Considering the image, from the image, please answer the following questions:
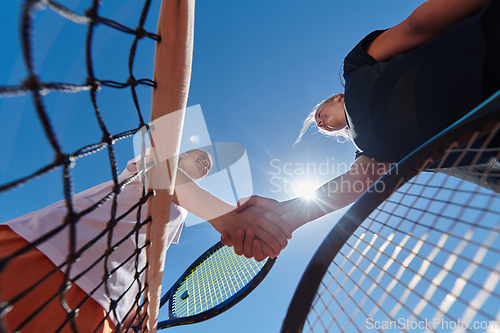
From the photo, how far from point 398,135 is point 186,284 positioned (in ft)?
6.56

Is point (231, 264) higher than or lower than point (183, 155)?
lower

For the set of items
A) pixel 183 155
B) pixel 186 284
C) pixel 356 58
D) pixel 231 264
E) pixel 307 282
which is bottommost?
pixel 186 284

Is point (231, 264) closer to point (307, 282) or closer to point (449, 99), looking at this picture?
point (307, 282)

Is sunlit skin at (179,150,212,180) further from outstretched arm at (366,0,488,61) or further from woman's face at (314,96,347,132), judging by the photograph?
outstretched arm at (366,0,488,61)

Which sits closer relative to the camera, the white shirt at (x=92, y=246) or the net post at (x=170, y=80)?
the net post at (x=170, y=80)

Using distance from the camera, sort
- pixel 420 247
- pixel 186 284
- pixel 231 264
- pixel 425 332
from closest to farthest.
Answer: pixel 425 332
pixel 420 247
pixel 231 264
pixel 186 284

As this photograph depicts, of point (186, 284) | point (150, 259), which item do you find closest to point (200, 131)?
point (186, 284)

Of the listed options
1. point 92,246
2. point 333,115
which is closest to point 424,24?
point 333,115

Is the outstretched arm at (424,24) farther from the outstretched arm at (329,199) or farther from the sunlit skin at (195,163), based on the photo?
the sunlit skin at (195,163)

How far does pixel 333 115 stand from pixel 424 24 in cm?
67

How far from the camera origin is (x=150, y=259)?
829 mm

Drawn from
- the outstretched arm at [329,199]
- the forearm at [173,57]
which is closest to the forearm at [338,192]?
the outstretched arm at [329,199]

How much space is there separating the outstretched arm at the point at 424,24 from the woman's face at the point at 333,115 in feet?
1.50

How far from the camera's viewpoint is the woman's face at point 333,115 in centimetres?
134
